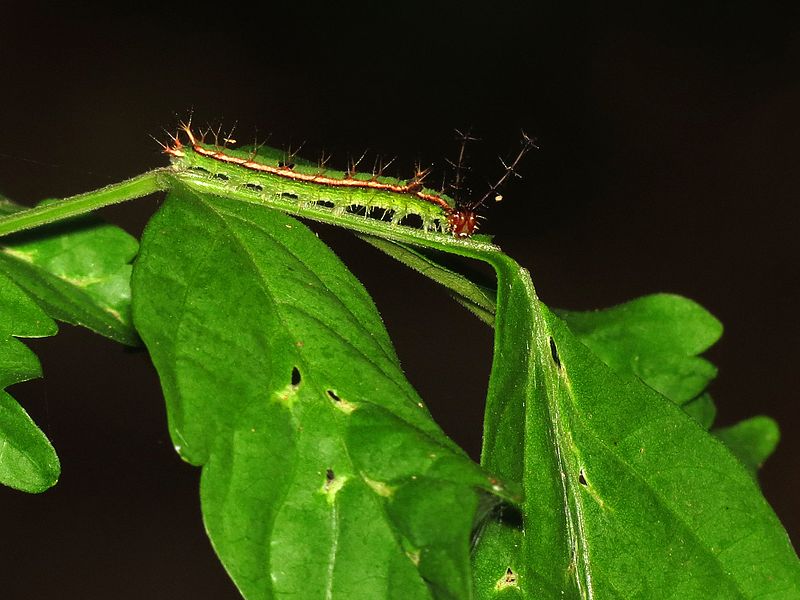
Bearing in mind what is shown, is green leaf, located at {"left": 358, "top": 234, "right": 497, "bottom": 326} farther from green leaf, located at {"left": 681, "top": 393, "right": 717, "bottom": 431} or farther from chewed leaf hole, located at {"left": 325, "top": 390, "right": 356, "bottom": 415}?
green leaf, located at {"left": 681, "top": 393, "right": 717, "bottom": 431}

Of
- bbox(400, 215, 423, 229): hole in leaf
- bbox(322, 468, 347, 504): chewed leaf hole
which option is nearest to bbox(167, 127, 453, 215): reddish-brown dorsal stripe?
bbox(400, 215, 423, 229): hole in leaf


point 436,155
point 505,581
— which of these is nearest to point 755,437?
point 505,581

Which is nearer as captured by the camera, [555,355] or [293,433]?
[293,433]

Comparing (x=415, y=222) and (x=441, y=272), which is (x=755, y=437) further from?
(x=441, y=272)

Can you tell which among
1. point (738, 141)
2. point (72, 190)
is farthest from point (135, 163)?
point (738, 141)

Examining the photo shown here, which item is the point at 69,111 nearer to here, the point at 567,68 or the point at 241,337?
the point at 567,68

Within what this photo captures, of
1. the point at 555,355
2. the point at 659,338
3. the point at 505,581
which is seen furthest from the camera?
the point at 659,338

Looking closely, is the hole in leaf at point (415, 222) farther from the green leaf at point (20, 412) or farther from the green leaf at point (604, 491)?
the green leaf at point (20, 412)
